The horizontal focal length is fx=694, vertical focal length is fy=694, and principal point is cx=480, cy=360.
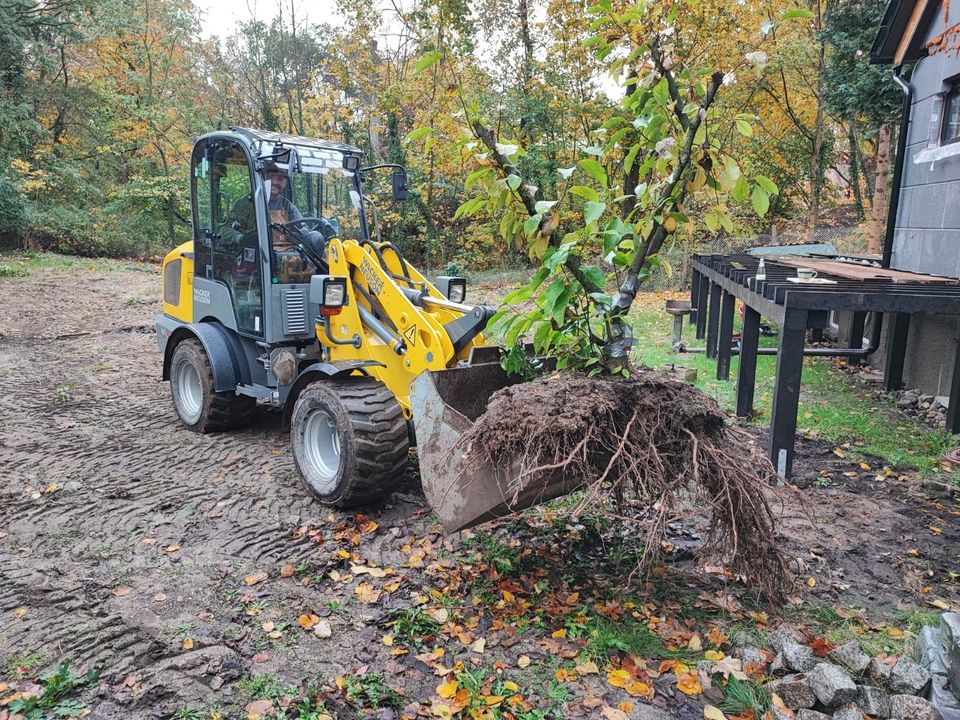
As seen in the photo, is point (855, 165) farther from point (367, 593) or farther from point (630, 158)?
point (367, 593)

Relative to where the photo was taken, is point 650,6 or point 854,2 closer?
point 650,6

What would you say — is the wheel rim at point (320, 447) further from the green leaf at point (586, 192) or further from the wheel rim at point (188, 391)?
the green leaf at point (586, 192)

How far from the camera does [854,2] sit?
12969 mm

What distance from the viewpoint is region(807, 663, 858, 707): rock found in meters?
2.61

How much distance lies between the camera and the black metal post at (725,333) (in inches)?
321

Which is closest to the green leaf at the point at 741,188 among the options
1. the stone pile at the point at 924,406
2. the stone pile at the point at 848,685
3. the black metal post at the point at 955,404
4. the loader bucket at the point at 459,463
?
the loader bucket at the point at 459,463

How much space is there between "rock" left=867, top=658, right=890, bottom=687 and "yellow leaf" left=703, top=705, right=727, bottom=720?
0.61m

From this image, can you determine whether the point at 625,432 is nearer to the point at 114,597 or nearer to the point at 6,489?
the point at 114,597

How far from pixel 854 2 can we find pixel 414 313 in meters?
12.9

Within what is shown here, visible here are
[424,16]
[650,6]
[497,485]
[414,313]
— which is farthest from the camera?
[424,16]

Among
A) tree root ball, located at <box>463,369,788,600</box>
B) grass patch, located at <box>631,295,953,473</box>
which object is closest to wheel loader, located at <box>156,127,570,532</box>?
tree root ball, located at <box>463,369,788,600</box>

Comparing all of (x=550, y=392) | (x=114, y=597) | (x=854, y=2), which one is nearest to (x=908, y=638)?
(x=550, y=392)

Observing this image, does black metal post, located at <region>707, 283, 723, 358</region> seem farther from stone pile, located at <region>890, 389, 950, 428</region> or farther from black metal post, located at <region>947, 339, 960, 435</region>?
black metal post, located at <region>947, 339, 960, 435</region>

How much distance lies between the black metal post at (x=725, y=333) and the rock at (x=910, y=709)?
597 centimetres
